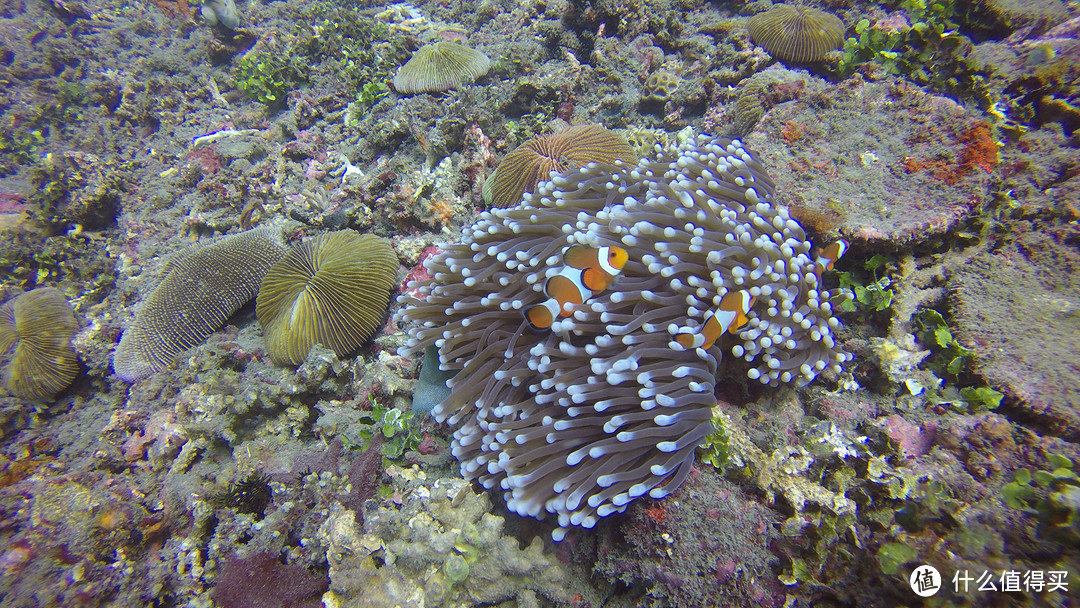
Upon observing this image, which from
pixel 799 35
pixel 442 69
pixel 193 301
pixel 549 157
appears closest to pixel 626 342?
pixel 549 157

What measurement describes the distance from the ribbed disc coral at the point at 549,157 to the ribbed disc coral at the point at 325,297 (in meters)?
1.17

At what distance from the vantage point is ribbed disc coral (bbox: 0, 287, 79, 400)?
486cm

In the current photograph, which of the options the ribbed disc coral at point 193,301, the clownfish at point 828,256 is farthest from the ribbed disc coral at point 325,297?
the clownfish at point 828,256

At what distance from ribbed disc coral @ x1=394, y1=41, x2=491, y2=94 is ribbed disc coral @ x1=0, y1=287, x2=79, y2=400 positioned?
5.25 metres

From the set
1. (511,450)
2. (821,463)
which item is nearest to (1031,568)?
(821,463)

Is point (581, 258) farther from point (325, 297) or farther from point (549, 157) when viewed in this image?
point (325, 297)

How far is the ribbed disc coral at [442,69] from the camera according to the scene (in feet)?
18.6

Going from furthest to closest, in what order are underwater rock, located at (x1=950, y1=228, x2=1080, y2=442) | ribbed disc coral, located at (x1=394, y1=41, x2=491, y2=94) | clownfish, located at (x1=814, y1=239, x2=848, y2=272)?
ribbed disc coral, located at (x1=394, y1=41, x2=491, y2=94) → clownfish, located at (x1=814, y1=239, x2=848, y2=272) → underwater rock, located at (x1=950, y1=228, x2=1080, y2=442)

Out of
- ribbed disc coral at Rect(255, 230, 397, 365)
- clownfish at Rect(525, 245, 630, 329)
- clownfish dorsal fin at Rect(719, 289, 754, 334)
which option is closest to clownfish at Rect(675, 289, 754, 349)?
clownfish dorsal fin at Rect(719, 289, 754, 334)

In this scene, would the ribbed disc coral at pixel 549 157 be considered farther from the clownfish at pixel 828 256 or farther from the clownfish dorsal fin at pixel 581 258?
the clownfish at pixel 828 256

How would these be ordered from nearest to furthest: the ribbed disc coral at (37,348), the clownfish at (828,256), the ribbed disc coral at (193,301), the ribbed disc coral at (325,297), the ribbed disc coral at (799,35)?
the clownfish at (828,256) → the ribbed disc coral at (325,297) → the ribbed disc coral at (193,301) → the ribbed disc coral at (799,35) → the ribbed disc coral at (37,348)

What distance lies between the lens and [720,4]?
5.68 m

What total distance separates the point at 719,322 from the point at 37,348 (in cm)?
748

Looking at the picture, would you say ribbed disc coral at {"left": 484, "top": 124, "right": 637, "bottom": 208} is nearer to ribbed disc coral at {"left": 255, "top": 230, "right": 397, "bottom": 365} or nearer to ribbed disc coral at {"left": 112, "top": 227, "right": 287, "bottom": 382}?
ribbed disc coral at {"left": 255, "top": 230, "right": 397, "bottom": 365}
